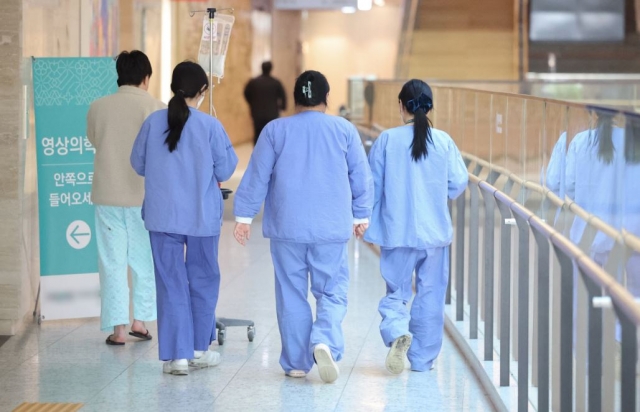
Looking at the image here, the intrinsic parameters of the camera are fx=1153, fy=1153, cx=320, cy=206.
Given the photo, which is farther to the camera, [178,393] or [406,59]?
[406,59]

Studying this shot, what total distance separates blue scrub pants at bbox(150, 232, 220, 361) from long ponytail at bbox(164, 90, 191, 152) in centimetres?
41

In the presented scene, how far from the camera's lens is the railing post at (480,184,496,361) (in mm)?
5177

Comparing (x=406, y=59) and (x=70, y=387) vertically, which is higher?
(x=406, y=59)

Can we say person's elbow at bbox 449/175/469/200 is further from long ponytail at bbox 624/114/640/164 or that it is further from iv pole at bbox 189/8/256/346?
long ponytail at bbox 624/114/640/164

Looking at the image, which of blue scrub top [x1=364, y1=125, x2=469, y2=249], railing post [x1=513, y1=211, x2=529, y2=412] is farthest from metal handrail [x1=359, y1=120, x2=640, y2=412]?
blue scrub top [x1=364, y1=125, x2=469, y2=249]

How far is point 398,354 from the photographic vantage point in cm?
514

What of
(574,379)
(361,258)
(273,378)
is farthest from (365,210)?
(361,258)

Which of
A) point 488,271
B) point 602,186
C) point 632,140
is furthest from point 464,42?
point 632,140

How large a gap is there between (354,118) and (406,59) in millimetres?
6943

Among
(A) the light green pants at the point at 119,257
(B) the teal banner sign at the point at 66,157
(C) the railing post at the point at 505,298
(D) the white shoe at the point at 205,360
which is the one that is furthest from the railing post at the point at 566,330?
(B) the teal banner sign at the point at 66,157

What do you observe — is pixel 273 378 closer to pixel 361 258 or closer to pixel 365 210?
pixel 365 210

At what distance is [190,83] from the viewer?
504 centimetres

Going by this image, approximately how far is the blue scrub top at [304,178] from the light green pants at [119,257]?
3.26 ft

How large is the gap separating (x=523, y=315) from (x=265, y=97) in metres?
9.99
